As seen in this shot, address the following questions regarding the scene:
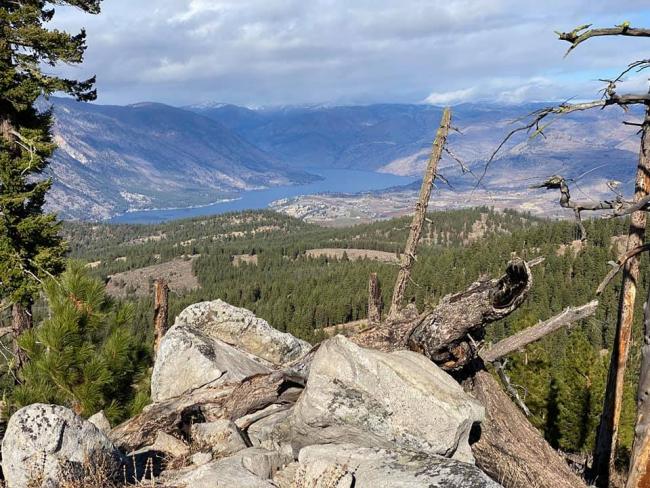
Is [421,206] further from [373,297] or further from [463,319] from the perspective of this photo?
[463,319]

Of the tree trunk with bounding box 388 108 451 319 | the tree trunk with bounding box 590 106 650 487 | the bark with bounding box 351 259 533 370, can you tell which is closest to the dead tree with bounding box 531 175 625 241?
the bark with bounding box 351 259 533 370

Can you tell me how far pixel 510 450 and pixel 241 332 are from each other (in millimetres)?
10573

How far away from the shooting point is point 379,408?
28.3 ft

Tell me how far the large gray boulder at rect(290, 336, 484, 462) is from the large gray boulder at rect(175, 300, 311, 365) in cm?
855

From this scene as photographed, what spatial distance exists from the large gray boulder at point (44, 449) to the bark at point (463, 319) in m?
6.12

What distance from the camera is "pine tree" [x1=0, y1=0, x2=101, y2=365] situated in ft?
52.0

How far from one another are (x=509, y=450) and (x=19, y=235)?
15603mm

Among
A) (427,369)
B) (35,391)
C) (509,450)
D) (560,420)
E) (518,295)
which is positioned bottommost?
(560,420)

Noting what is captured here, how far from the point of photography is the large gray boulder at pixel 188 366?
13.2 metres

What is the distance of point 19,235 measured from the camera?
16.6m

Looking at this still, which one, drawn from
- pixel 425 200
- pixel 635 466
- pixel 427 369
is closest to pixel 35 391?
pixel 427 369

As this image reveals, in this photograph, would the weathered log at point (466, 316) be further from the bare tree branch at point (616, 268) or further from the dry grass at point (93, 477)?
the dry grass at point (93, 477)

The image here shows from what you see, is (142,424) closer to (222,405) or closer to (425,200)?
(222,405)

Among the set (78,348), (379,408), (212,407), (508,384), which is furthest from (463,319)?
(78,348)
